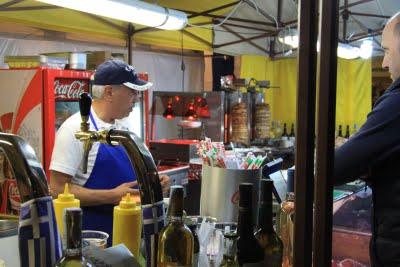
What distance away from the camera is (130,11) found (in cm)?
353

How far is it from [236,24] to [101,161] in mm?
4235

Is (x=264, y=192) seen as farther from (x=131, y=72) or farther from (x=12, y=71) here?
(x=12, y=71)

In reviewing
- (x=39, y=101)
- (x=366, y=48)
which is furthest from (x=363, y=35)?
(x=39, y=101)

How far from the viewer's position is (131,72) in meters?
2.63

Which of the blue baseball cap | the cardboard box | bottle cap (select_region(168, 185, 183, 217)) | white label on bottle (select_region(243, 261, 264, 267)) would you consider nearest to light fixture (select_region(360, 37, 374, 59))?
the cardboard box

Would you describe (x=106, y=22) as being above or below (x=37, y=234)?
above

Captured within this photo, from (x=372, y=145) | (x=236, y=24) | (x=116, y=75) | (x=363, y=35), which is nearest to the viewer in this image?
(x=372, y=145)

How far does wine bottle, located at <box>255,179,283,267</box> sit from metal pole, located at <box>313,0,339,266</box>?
361mm

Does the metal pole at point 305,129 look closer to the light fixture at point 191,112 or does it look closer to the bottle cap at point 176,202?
the bottle cap at point 176,202

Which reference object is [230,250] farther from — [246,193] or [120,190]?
[120,190]

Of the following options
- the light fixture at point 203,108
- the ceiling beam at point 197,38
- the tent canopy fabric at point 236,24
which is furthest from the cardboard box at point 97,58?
the light fixture at point 203,108

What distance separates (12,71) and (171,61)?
10.9ft

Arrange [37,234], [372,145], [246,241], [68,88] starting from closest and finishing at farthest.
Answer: [37,234] < [246,241] < [372,145] < [68,88]

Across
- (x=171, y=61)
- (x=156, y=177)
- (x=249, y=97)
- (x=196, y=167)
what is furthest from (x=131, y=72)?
(x=171, y=61)
